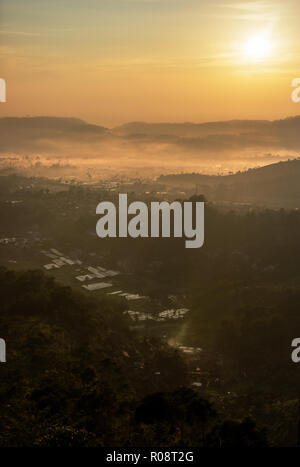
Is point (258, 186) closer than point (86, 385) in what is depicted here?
No

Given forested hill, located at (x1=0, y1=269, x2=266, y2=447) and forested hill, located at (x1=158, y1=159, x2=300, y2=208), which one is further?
forested hill, located at (x1=158, y1=159, x2=300, y2=208)

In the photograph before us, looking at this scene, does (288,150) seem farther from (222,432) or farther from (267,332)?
(222,432)

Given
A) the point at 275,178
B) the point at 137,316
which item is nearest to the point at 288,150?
the point at 275,178

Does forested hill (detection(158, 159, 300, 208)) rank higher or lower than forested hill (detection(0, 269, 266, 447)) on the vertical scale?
higher

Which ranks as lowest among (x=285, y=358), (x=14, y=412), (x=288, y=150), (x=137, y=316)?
(x=14, y=412)

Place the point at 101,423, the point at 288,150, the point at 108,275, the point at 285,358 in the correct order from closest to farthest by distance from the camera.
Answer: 1. the point at 101,423
2. the point at 285,358
3. the point at 108,275
4. the point at 288,150

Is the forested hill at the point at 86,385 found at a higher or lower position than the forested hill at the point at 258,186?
lower

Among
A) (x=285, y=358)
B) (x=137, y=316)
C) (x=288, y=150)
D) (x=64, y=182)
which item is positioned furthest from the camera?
(x=288, y=150)

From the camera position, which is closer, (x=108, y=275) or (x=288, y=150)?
(x=108, y=275)

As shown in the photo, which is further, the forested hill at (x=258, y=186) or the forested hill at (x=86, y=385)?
the forested hill at (x=258, y=186)

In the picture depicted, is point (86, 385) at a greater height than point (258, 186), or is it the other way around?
point (258, 186)
